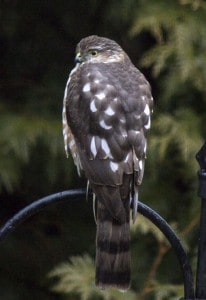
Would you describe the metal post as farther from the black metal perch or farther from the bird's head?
the bird's head

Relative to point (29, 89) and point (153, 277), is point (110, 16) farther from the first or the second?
point (153, 277)

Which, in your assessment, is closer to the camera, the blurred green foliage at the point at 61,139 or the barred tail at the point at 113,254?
the barred tail at the point at 113,254

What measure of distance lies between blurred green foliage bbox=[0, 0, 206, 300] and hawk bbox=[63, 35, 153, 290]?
68 centimetres

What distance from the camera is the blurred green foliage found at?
3.79 meters

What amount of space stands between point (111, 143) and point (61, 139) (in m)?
1.16

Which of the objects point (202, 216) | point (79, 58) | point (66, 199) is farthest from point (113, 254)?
point (79, 58)

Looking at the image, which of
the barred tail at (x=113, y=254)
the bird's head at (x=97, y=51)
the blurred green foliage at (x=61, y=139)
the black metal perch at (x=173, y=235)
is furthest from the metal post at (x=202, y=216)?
the blurred green foliage at (x=61, y=139)

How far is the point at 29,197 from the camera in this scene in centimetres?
451

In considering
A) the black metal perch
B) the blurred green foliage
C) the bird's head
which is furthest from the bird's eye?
the black metal perch

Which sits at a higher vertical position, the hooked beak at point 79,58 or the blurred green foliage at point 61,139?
the hooked beak at point 79,58

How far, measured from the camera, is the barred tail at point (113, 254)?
8.64ft

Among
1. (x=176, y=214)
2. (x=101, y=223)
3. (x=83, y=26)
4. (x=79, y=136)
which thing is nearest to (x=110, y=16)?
(x=83, y=26)

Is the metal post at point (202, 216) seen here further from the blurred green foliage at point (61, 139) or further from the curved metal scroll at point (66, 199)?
the blurred green foliage at point (61, 139)

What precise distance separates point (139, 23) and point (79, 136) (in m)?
0.92
